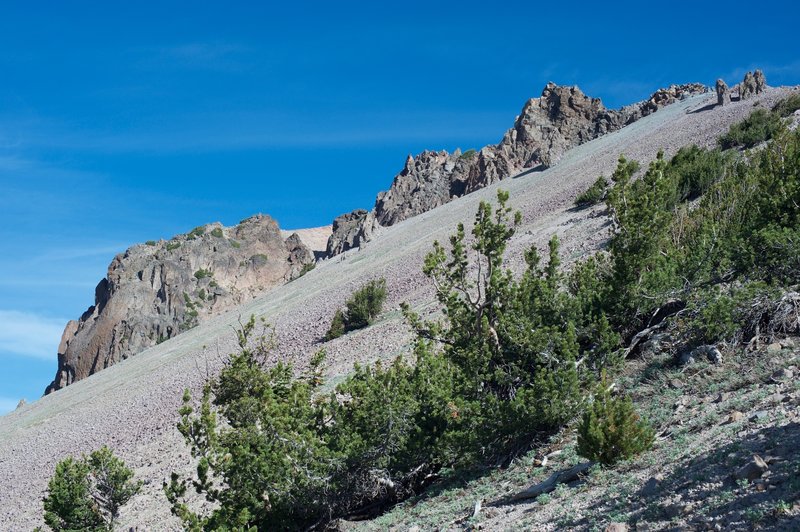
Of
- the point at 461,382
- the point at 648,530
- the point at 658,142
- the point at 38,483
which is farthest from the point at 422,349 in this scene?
the point at 658,142

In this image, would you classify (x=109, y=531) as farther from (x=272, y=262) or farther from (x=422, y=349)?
(x=272, y=262)

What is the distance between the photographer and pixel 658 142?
135 ft

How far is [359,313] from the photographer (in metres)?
26.0

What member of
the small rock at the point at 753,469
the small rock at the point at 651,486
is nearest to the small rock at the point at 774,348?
the small rock at the point at 651,486

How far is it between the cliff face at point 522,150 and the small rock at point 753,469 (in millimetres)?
53366

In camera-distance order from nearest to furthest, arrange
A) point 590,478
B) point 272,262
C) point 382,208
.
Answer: point 590,478 < point 272,262 < point 382,208

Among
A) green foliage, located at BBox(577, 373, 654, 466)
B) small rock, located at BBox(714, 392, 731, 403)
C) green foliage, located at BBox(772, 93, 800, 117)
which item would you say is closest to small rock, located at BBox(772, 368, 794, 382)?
small rock, located at BBox(714, 392, 731, 403)

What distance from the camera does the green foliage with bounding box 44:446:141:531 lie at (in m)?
13.1

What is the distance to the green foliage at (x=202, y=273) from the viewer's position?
195 feet

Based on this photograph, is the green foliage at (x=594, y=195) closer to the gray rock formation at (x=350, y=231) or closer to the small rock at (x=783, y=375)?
the small rock at (x=783, y=375)

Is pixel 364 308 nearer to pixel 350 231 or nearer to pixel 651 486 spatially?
pixel 651 486

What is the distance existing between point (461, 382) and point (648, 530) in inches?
208

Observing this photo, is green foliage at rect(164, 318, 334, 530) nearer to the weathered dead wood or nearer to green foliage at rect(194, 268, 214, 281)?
the weathered dead wood

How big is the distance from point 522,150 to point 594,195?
3450 centimetres
